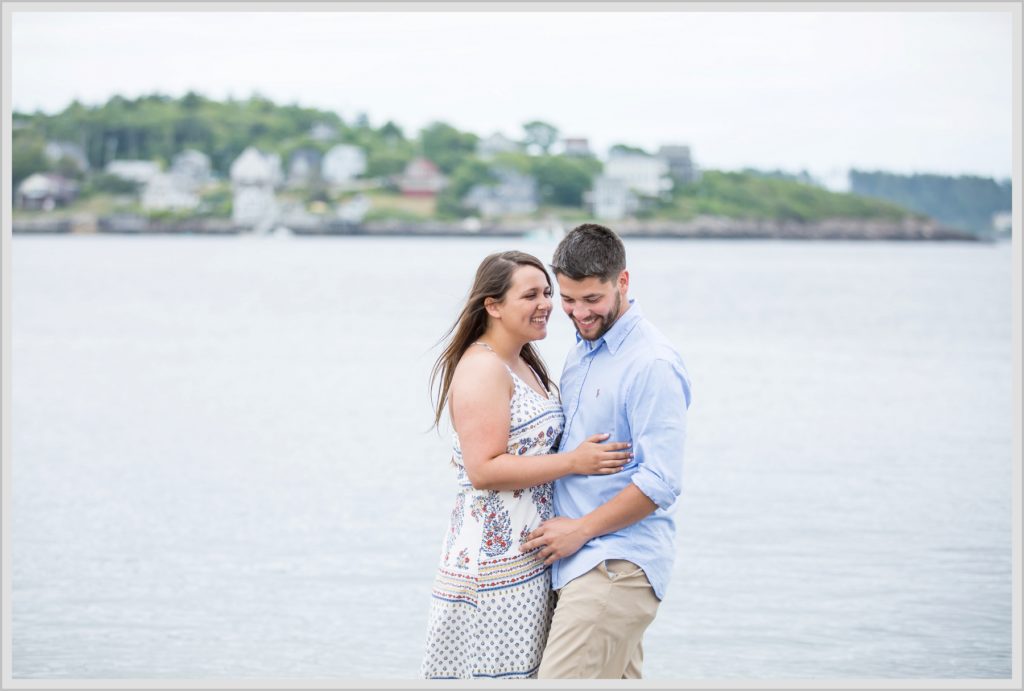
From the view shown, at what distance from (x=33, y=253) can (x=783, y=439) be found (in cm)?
7847

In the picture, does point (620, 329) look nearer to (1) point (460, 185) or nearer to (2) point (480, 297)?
(2) point (480, 297)

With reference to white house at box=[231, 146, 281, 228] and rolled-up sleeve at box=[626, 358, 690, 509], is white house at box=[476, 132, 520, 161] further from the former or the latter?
rolled-up sleeve at box=[626, 358, 690, 509]

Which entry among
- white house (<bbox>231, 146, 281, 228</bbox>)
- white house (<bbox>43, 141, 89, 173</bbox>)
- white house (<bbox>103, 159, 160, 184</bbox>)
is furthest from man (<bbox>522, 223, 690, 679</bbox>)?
white house (<bbox>43, 141, 89, 173</bbox>)

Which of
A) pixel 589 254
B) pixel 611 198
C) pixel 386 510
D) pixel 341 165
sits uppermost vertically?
pixel 341 165

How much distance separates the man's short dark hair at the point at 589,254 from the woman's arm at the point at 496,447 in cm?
38

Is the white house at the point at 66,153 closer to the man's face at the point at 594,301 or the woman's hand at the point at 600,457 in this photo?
the man's face at the point at 594,301

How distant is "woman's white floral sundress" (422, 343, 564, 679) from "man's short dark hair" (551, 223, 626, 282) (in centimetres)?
41

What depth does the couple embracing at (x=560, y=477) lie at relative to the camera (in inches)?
146

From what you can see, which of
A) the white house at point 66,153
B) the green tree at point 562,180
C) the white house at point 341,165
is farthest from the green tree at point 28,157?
the green tree at point 562,180

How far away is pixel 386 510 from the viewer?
430 inches

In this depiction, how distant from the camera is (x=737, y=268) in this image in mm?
76250

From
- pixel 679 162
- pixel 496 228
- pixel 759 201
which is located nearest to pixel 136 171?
pixel 496 228

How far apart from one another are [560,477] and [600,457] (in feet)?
0.57

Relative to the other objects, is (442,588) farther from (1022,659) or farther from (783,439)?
(783,439)
